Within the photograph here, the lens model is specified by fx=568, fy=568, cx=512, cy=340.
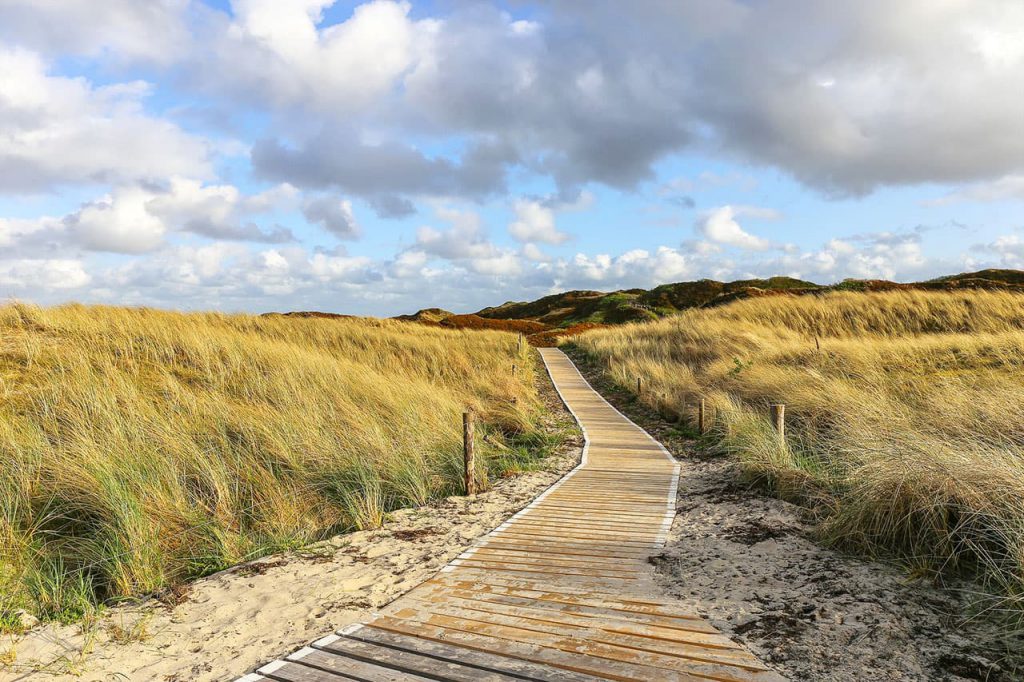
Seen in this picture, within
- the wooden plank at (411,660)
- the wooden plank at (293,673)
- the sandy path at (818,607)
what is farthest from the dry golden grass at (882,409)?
the wooden plank at (293,673)

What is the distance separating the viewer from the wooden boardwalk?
3.36 meters

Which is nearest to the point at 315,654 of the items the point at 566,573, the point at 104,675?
the point at 104,675

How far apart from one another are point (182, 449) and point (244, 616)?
3.17 meters

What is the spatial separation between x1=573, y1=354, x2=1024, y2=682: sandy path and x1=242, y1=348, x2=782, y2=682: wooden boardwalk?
0.89 ft

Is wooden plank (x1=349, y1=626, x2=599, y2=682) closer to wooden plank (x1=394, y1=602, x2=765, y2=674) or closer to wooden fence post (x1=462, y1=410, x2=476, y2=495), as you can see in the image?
wooden plank (x1=394, y1=602, x2=765, y2=674)

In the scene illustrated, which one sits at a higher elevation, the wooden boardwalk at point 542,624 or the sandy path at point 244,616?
the wooden boardwalk at point 542,624

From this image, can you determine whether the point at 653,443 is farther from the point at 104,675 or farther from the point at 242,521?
the point at 104,675

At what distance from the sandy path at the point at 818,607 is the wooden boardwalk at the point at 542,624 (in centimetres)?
27

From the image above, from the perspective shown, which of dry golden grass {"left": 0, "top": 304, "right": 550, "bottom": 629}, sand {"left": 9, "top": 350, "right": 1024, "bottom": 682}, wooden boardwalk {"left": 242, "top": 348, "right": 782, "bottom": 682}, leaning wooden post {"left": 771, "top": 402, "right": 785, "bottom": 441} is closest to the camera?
wooden boardwalk {"left": 242, "top": 348, "right": 782, "bottom": 682}

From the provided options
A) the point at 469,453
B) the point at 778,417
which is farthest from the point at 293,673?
the point at 778,417

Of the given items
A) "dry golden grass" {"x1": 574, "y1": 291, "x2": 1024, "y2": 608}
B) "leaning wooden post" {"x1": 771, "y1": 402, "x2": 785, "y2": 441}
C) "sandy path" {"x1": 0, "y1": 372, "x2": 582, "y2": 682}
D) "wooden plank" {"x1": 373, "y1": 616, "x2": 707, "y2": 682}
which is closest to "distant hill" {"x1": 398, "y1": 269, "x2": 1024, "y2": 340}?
"dry golden grass" {"x1": 574, "y1": 291, "x2": 1024, "y2": 608}

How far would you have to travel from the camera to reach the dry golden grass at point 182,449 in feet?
17.2

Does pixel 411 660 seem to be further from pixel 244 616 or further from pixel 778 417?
pixel 778 417

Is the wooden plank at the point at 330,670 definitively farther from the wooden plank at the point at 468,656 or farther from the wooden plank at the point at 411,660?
the wooden plank at the point at 468,656
